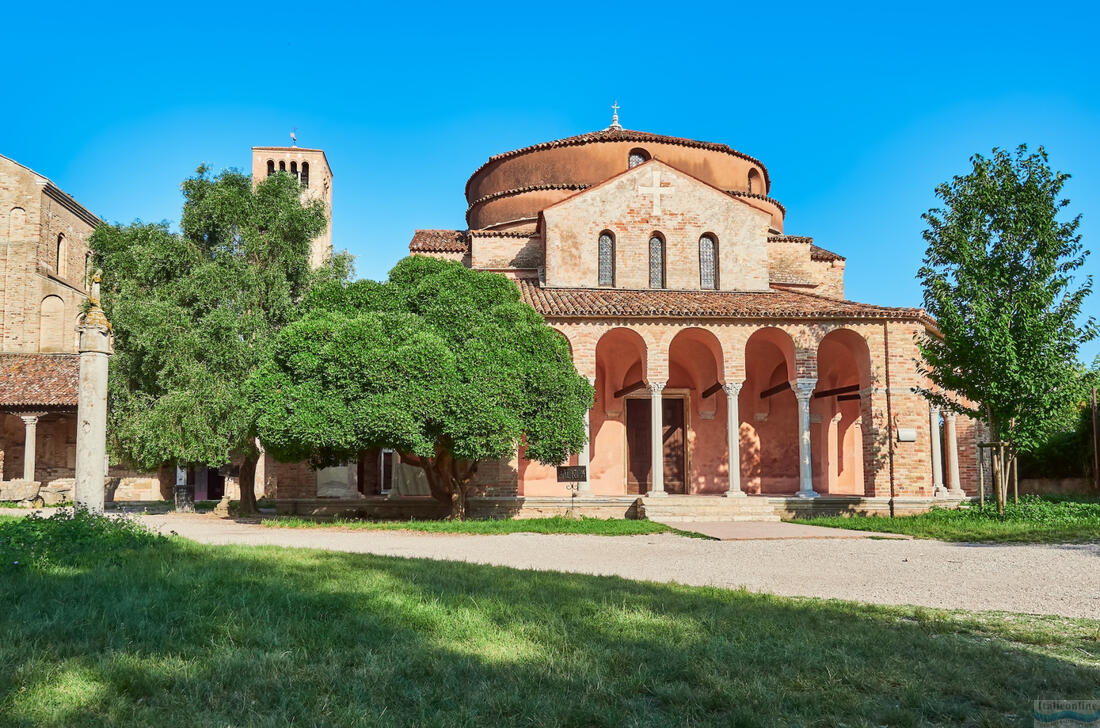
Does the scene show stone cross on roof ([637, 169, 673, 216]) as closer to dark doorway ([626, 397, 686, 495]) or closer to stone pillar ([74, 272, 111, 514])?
dark doorway ([626, 397, 686, 495])

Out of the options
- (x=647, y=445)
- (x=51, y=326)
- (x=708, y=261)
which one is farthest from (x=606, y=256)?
(x=51, y=326)

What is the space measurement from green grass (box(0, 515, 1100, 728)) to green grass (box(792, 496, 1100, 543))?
8.05 m

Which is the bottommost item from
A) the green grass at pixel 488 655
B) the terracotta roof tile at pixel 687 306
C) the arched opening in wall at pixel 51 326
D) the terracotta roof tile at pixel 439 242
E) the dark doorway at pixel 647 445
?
the green grass at pixel 488 655

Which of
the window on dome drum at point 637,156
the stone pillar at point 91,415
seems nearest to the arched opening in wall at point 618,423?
the window on dome drum at point 637,156

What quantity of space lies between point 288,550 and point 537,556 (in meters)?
3.33

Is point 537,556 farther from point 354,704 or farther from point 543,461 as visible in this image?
point 354,704

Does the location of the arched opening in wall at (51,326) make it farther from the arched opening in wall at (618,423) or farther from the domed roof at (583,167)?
the arched opening in wall at (618,423)

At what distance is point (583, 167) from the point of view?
83.3 feet

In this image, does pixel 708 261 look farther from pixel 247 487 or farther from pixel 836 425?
pixel 247 487

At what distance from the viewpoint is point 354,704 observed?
3.53 m

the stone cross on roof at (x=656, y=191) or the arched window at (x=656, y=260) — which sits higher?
the stone cross on roof at (x=656, y=191)

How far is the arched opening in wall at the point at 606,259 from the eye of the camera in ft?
73.9

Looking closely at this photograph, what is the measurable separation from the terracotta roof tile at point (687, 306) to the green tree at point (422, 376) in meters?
2.37

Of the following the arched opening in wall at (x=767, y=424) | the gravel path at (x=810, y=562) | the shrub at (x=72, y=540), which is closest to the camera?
the shrub at (x=72, y=540)
